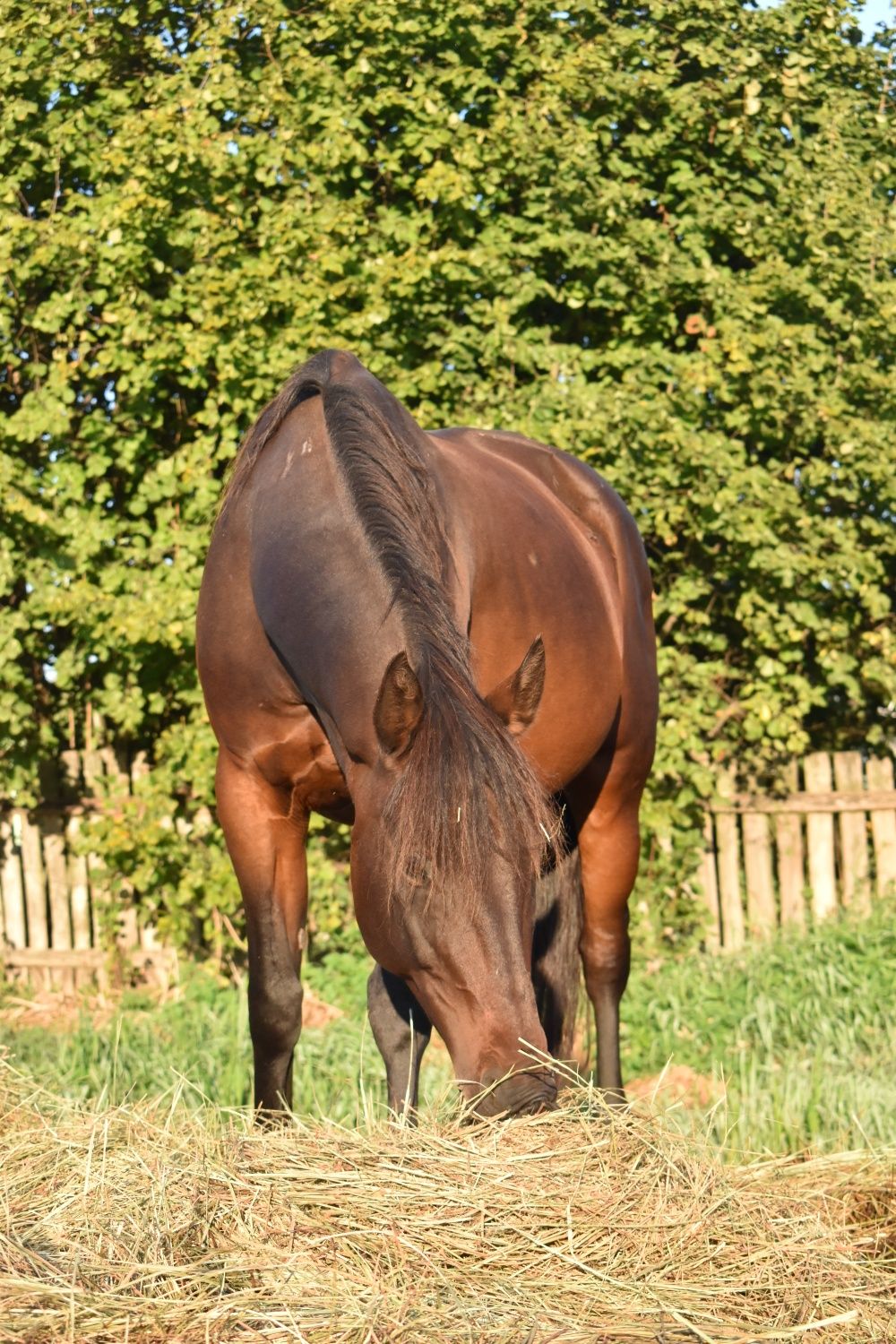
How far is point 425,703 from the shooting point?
9.67 feet

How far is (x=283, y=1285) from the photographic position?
7.08 ft

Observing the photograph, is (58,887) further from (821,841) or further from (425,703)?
(425,703)

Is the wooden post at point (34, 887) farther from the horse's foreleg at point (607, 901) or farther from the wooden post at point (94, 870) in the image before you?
the horse's foreleg at point (607, 901)

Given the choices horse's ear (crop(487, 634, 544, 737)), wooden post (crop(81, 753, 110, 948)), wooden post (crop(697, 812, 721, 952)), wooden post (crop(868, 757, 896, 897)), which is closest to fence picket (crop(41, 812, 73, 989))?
wooden post (crop(81, 753, 110, 948))

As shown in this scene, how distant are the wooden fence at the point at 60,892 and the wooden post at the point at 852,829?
3922 mm

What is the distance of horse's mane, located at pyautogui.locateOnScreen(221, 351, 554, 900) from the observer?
111 inches

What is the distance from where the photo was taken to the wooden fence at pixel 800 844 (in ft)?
27.6

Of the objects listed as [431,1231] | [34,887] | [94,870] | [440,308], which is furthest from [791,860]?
[431,1231]

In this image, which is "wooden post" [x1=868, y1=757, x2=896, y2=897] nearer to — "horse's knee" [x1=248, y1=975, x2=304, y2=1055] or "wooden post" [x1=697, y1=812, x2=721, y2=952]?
"wooden post" [x1=697, y1=812, x2=721, y2=952]

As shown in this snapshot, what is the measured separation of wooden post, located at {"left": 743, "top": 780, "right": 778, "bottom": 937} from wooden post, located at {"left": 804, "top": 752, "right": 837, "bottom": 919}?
0.24 metres

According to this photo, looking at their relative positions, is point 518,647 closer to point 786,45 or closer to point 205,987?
point 205,987

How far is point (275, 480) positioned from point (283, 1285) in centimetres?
218

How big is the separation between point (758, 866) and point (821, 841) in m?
0.38

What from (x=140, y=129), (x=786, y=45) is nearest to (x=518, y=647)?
(x=140, y=129)
